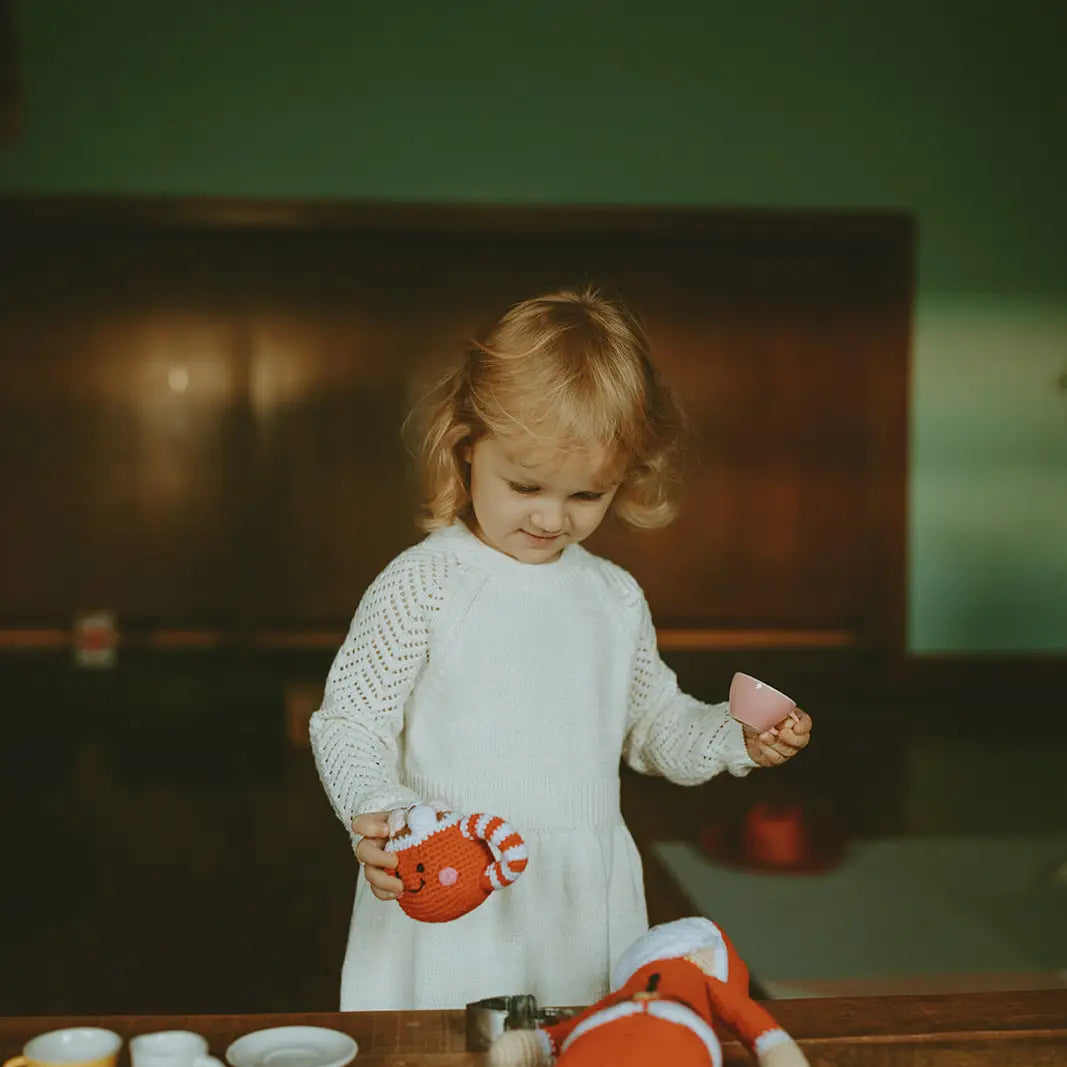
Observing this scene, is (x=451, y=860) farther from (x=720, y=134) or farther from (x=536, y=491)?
(x=720, y=134)

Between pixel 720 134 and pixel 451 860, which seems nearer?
pixel 451 860

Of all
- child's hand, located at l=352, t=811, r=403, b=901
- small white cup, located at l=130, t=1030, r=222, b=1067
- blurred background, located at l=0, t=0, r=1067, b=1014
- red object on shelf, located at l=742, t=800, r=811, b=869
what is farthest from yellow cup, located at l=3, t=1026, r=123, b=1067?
red object on shelf, located at l=742, t=800, r=811, b=869

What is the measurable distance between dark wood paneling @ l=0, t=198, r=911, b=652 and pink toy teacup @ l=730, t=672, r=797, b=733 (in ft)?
7.42

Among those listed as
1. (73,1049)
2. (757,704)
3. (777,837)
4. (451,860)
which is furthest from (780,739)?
(777,837)

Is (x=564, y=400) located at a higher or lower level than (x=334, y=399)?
lower

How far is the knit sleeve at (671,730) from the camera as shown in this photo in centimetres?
127

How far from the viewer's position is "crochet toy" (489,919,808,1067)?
796mm

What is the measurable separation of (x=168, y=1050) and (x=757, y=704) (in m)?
0.53

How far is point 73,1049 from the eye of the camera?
34.1 inches

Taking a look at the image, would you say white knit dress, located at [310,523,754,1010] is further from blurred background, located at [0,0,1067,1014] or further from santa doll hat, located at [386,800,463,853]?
blurred background, located at [0,0,1067,1014]

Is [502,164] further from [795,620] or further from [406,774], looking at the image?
[406,774]

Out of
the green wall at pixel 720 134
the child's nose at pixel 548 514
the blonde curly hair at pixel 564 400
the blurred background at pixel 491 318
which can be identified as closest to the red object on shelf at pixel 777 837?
the blurred background at pixel 491 318

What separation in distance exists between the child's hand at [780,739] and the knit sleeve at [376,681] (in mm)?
330

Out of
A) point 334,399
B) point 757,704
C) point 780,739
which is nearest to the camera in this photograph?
point 757,704
